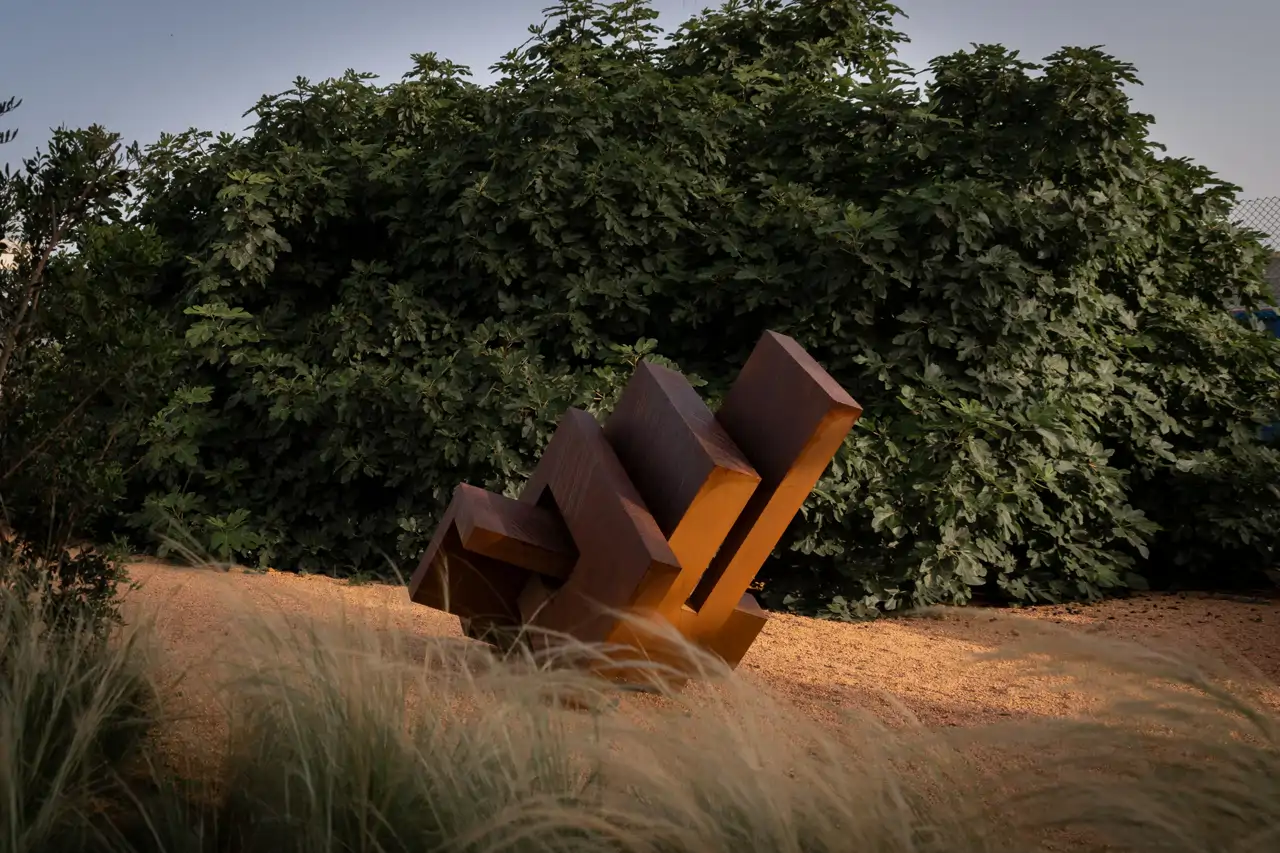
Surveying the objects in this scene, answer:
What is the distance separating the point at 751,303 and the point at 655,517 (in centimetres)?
308

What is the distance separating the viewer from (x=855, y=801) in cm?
216

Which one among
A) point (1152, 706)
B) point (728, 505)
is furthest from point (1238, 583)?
point (1152, 706)

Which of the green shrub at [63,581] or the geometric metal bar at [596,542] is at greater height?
the geometric metal bar at [596,542]

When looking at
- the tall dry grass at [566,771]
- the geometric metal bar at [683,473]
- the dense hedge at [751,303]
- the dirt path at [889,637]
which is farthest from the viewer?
the dense hedge at [751,303]

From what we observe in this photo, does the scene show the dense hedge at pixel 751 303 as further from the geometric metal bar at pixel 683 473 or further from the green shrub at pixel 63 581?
the green shrub at pixel 63 581

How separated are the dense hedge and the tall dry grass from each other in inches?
152

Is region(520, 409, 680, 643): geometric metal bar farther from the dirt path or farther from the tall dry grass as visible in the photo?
the tall dry grass

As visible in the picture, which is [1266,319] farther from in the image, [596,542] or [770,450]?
[596,542]

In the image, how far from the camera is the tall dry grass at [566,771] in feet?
6.82

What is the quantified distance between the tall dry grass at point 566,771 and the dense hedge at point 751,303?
3.86m

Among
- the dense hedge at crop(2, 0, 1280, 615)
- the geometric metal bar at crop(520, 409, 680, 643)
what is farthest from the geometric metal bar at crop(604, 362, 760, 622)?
the dense hedge at crop(2, 0, 1280, 615)

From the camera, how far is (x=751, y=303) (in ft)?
23.0

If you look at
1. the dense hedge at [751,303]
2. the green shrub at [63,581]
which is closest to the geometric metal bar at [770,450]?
the green shrub at [63,581]

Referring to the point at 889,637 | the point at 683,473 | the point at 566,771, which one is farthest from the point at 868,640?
the point at 566,771
